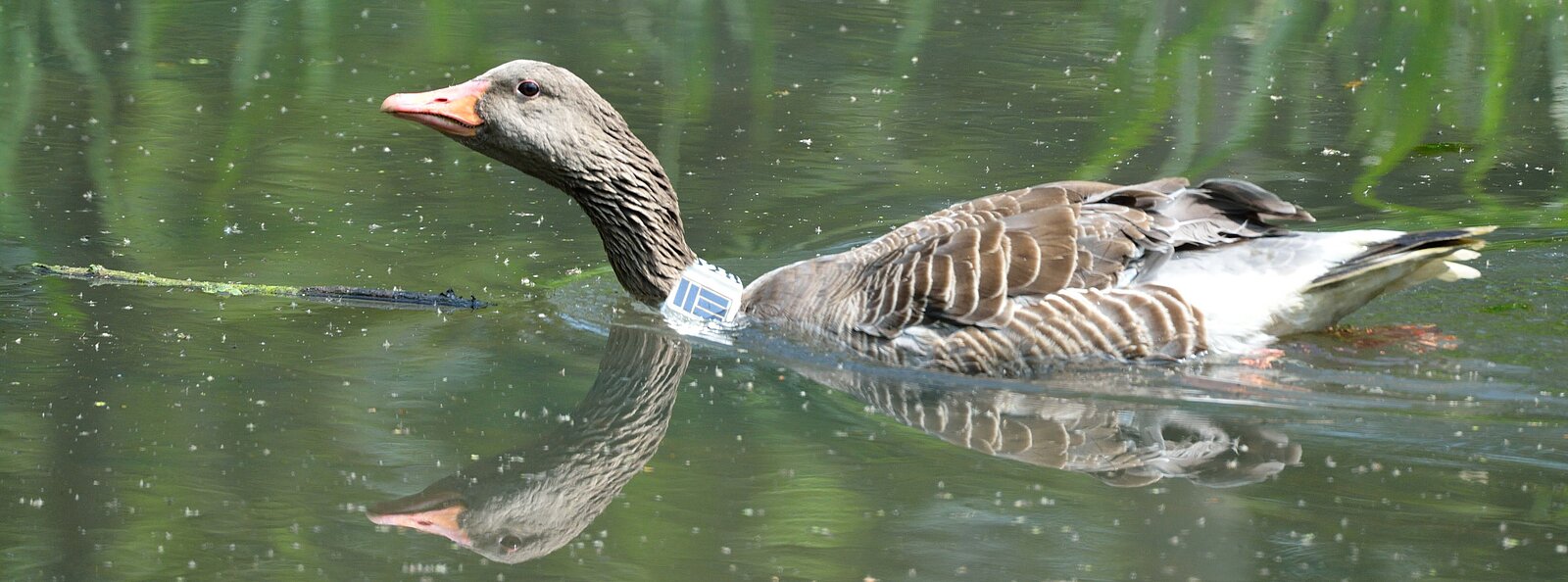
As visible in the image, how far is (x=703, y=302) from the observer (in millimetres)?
7590

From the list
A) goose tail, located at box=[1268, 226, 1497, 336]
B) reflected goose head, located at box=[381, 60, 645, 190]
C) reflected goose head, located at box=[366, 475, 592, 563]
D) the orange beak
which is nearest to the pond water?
reflected goose head, located at box=[366, 475, 592, 563]

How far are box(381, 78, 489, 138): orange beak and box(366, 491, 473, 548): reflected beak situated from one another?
2.17m

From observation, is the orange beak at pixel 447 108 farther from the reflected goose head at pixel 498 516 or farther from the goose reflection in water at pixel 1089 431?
the reflected goose head at pixel 498 516

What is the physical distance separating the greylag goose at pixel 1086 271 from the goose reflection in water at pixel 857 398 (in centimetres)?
30

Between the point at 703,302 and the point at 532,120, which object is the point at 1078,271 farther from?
the point at 532,120

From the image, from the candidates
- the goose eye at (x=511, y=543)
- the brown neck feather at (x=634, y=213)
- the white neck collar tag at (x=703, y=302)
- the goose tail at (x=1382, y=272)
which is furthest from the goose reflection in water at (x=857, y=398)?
the goose tail at (x=1382, y=272)

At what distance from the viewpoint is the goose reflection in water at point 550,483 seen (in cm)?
498

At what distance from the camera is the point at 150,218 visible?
8.73 metres

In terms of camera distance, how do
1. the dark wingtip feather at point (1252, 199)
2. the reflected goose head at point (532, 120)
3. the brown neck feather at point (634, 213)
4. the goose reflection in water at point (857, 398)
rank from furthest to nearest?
1. the brown neck feather at point (634, 213)
2. the reflected goose head at point (532, 120)
3. the dark wingtip feather at point (1252, 199)
4. the goose reflection in water at point (857, 398)

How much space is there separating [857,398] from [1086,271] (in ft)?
3.66

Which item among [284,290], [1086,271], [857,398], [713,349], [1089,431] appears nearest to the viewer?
[1089,431]

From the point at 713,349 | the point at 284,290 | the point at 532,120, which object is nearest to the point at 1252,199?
the point at 713,349

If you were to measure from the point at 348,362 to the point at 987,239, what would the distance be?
2.59 metres

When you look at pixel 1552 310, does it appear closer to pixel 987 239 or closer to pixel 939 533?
pixel 987 239
